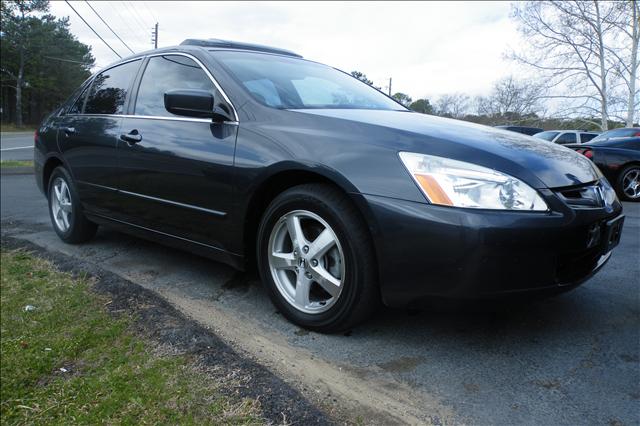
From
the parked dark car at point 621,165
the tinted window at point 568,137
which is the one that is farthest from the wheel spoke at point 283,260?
the tinted window at point 568,137

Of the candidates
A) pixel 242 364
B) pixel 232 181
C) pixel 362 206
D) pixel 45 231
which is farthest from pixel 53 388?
pixel 45 231

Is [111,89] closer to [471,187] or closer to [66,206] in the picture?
[66,206]

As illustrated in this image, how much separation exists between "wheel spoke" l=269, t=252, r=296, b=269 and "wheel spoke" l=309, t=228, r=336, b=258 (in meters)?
0.16

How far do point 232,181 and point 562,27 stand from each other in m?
27.9

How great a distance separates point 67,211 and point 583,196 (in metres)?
4.04

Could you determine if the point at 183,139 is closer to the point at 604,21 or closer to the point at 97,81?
the point at 97,81

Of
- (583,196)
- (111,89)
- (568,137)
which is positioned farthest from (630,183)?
(568,137)

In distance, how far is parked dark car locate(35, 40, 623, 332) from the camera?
6.58 feet

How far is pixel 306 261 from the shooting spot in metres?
2.44

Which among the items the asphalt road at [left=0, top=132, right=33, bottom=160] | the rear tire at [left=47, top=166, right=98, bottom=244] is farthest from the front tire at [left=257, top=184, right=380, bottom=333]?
the asphalt road at [left=0, top=132, right=33, bottom=160]

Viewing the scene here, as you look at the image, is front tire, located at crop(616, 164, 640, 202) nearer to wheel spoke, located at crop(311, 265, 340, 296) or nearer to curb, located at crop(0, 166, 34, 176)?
wheel spoke, located at crop(311, 265, 340, 296)

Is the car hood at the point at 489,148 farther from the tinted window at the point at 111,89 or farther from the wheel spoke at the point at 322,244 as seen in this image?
the tinted window at the point at 111,89

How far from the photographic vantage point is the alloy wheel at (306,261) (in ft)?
7.73

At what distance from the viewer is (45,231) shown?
4.90 meters
